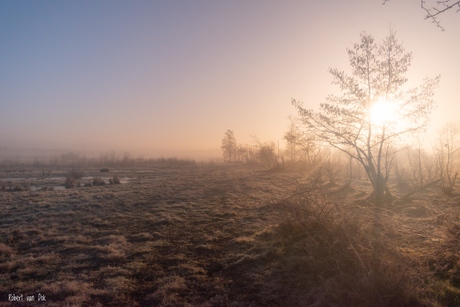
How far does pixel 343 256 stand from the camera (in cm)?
508

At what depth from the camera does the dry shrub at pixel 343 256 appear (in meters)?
3.91

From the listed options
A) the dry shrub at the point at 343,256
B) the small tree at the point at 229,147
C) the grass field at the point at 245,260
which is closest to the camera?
the dry shrub at the point at 343,256

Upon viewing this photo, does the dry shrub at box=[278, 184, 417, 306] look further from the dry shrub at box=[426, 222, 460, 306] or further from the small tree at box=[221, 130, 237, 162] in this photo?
→ the small tree at box=[221, 130, 237, 162]

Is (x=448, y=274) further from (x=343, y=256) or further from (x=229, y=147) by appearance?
(x=229, y=147)

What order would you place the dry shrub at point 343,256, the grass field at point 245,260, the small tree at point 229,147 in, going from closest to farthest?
the dry shrub at point 343,256, the grass field at point 245,260, the small tree at point 229,147

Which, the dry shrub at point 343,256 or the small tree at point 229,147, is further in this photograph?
the small tree at point 229,147

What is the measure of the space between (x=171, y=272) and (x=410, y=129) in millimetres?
12127

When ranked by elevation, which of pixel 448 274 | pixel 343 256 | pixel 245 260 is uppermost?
pixel 343 256

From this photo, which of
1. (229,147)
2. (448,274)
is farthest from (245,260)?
(229,147)

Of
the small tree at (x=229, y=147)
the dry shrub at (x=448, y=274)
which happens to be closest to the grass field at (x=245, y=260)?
the dry shrub at (x=448, y=274)

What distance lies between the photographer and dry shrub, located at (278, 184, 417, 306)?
3912mm

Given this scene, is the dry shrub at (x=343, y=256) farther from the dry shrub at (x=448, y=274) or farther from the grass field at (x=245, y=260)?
the dry shrub at (x=448, y=274)

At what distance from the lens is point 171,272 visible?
545 cm

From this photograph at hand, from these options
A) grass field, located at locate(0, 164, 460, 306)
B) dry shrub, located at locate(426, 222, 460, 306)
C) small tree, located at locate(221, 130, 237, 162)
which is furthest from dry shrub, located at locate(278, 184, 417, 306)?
small tree, located at locate(221, 130, 237, 162)
